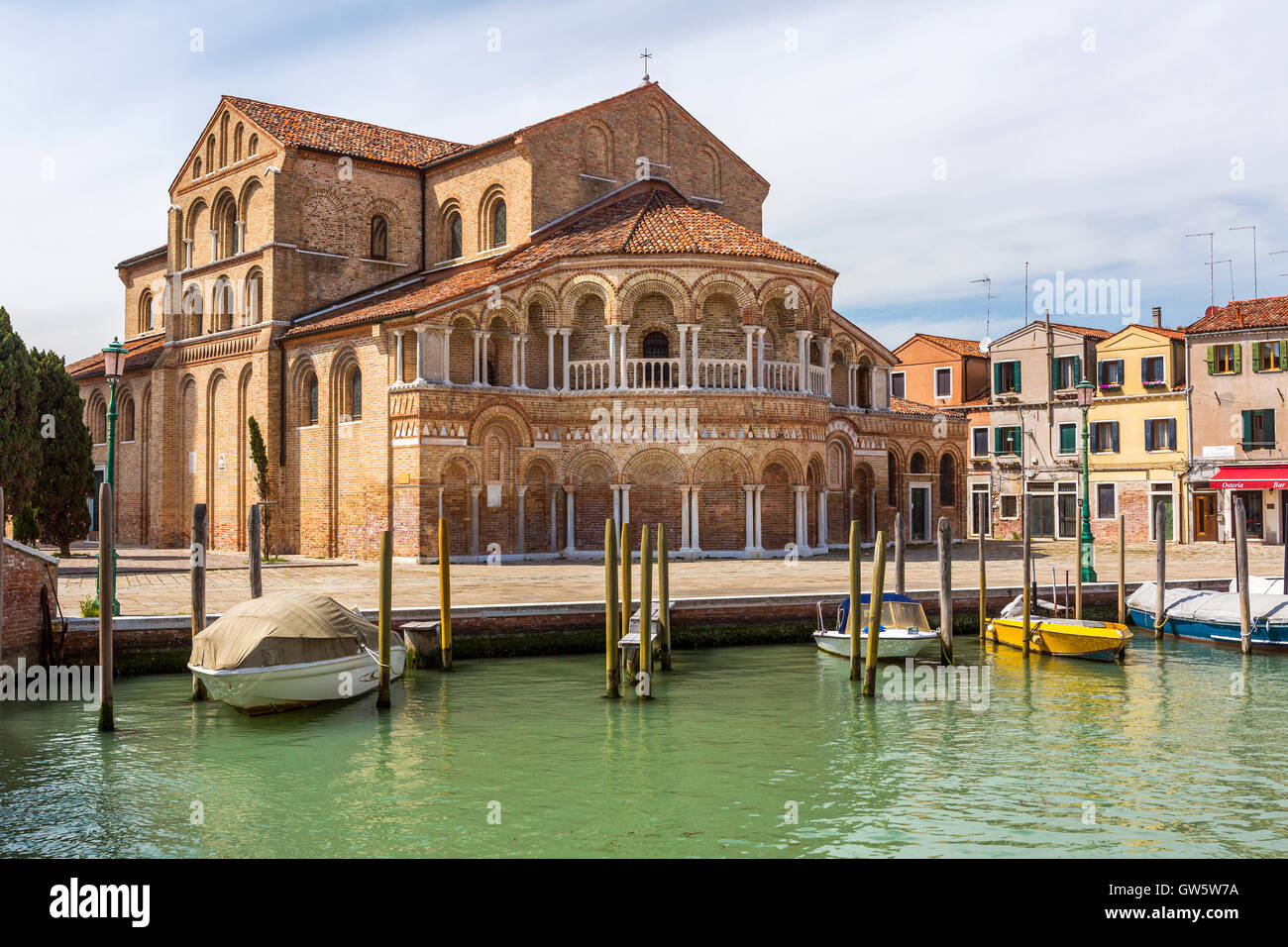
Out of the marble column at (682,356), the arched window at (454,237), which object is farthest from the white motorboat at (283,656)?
the arched window at (454,237)

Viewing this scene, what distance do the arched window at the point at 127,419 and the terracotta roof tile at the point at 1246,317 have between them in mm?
35639

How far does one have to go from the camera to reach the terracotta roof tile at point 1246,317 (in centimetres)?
3812

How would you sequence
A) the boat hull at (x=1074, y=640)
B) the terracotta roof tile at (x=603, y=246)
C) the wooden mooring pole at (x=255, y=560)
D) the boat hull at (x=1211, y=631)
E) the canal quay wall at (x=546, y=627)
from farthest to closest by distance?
1. the terracotta roof tile at (x=603, y=246)
2. the boat hull at (x=1211, y=631)
3. the boat hull at (x=1074, y=640)
4. the wooden mooring pole at (x=255, y=560)
5. the canal quay wall at (x=546, y=627)

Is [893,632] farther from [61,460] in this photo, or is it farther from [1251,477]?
[1251,477]

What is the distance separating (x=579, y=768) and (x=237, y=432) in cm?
2612

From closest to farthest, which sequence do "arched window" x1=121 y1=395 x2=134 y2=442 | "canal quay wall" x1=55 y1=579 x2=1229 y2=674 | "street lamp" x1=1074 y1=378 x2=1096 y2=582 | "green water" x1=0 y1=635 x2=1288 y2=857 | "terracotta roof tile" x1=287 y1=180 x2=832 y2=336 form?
"green water" x1=0 y1=635 x2=1288 y2=857, "canal quay wall" x1=55 y1=579 x2=1229 y2=674, "street lamp" x1=1074 y1=378 x2=1096 y2=582, "terracotta roof tile" x1=287 y1=180 x2=832 y2=336, "arched window" x1=121 y1=395 x2=134 y2=442

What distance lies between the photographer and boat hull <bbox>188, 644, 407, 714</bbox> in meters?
13.9

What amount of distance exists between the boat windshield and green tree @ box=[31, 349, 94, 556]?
21.9 meters

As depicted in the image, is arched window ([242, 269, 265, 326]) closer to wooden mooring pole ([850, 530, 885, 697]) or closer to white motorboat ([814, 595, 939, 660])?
white motorboat ([814, 595, 939, 660])

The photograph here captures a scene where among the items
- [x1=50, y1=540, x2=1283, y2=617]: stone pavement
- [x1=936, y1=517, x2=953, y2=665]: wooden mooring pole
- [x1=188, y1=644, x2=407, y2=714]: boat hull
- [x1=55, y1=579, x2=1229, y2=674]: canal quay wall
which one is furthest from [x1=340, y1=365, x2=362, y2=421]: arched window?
[x1=936, y1=517, x2=953, y2=665]: wooden mooring pole

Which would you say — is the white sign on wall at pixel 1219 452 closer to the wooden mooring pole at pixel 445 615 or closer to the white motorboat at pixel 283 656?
the wooden mooring pole at pixel 445 615
